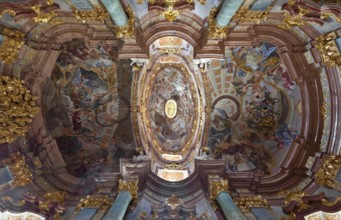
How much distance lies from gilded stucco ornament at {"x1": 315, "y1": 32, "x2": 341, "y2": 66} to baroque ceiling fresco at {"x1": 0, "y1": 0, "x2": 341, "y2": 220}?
3cm

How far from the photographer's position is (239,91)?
42.0ft

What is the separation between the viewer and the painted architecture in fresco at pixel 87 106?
1136 centimetres

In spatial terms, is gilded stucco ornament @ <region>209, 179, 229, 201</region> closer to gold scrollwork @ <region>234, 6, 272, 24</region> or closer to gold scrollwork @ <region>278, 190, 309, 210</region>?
gold scrollwork @ <region>278, 190, 309, 210</region>

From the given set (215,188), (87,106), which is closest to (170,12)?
(87,106)

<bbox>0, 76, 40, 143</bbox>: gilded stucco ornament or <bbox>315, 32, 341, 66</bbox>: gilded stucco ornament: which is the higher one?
<bbox>315, 32, 341, 66</bbox>: gilded stucco ornament

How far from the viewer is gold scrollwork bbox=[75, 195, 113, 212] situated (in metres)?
9.06

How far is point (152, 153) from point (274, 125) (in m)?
5.20

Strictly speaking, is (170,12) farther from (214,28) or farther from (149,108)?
(149,108)

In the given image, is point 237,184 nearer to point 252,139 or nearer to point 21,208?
point 252,139

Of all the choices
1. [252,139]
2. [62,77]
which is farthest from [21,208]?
[252,139]

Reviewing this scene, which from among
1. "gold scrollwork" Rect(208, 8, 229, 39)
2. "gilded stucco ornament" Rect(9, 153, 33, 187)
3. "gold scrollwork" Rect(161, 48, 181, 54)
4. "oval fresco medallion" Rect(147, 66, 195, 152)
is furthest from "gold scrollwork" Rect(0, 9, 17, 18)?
"oval fresco medallion" Rect(147, 66, 195, 152)

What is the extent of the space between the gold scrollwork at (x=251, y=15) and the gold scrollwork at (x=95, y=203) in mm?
6641

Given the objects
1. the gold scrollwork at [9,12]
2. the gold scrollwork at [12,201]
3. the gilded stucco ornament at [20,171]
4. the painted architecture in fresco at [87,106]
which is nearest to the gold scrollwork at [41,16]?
the gold scrollwork at [9,12]

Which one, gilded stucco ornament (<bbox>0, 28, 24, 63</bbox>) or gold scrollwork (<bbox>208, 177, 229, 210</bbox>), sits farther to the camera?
gold scrollwork (<bbox>208, 177, 229, 210</bbox>)
